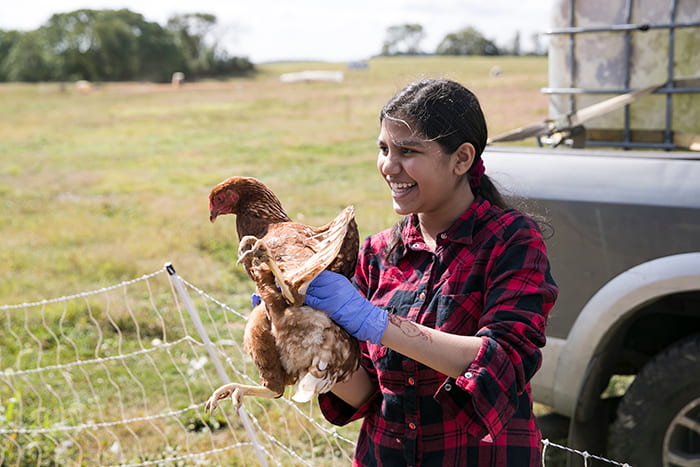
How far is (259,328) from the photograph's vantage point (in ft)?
5.23

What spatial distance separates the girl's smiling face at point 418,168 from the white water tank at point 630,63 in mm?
2273

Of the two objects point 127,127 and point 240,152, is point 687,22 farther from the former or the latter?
point 127,127

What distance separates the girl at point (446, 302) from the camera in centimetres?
153

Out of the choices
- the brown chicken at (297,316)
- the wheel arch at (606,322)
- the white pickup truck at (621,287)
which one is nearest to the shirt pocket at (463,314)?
the brown chicken at (297,316)

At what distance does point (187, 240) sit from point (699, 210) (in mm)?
Result: 6650

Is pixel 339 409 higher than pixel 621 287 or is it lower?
lower

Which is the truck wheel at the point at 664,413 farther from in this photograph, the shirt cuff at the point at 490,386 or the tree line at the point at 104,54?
the tree line at the point at 104,54

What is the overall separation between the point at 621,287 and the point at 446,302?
1236mm

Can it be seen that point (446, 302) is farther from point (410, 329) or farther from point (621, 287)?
point (621, 287)

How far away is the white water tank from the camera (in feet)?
11.5

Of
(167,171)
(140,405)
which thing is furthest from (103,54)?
(140,405)

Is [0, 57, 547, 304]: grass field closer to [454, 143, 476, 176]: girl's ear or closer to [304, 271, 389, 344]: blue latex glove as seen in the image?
[454, 143, 476, 176]: girl's ear

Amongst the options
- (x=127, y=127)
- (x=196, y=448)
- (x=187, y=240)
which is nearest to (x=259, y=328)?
(x=196, y=448)

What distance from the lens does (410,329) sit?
5.08 ft
